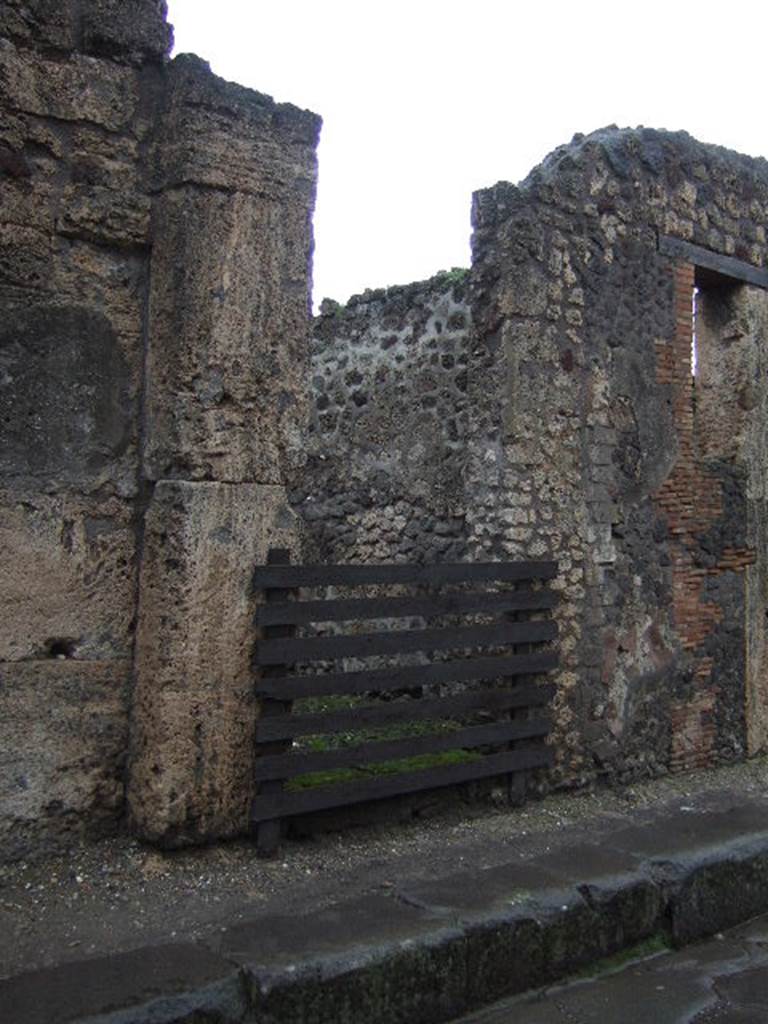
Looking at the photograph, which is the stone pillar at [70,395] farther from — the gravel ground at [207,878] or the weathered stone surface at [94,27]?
the gravel ground at [207,878]

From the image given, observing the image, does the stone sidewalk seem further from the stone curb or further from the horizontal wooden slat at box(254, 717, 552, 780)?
the horizontal wooden slat at box(254, 717, 552, 780)

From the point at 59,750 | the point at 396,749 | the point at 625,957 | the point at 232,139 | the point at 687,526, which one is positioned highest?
the point at 232,139

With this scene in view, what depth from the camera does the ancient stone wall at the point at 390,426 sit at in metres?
6.78

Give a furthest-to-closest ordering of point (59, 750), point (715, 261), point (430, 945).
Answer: point (715, 261) → point (59, 750) → point (430, 945)

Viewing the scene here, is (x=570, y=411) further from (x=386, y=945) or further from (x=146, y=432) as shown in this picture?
(x=386, y=945)

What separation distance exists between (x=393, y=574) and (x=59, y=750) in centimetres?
173

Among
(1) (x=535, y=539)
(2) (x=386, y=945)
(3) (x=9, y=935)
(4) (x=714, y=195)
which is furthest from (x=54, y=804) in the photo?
(4) (x=714, y=195)

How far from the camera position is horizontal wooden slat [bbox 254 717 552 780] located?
12.9 feet

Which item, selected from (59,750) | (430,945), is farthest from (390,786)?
(59,750)

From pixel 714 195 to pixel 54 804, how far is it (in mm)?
6029

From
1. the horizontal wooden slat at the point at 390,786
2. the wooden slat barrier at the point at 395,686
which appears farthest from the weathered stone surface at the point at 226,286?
the horizontal wooden slat at the point at 390,786

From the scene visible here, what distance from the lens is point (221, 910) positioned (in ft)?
10.9

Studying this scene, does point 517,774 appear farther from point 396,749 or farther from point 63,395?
point 63,395

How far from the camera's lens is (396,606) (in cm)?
468
